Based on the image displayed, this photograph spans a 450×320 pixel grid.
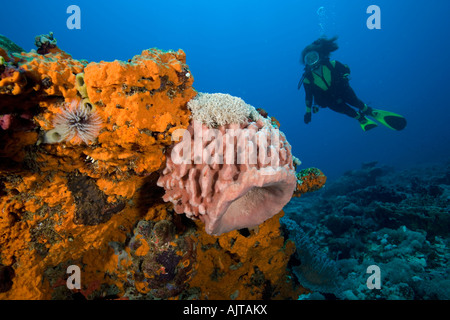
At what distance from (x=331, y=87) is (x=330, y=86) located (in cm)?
12

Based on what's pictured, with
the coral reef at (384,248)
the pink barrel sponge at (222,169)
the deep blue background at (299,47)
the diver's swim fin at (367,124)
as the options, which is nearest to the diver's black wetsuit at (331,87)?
the diver's swim fin at (367,124)

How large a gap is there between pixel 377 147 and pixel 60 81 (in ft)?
241

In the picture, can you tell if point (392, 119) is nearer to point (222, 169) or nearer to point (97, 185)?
point (222, 169)

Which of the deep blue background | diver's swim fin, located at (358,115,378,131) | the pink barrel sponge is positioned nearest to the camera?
the pink barrel sponge

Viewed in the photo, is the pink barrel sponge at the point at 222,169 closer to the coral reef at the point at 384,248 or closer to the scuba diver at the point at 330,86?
the coral reef at the point at 384,248

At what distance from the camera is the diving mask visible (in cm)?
980

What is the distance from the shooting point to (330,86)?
32.6 feet

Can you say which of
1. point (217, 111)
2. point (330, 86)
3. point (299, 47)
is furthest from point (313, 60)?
point (299, 47)

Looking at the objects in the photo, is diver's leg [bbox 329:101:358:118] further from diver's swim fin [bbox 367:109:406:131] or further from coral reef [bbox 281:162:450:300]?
coral reef [bbox 281:162:450:300]

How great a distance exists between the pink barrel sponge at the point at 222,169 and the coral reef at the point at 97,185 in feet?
0.79

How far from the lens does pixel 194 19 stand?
130m

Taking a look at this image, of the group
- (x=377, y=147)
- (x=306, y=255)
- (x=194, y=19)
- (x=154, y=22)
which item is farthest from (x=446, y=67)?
(x=154, y=22)

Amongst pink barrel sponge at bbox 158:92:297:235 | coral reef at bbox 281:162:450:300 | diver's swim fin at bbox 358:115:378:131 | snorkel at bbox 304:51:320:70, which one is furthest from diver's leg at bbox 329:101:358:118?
pink barrel sponge at bbox 158:92:297:235
